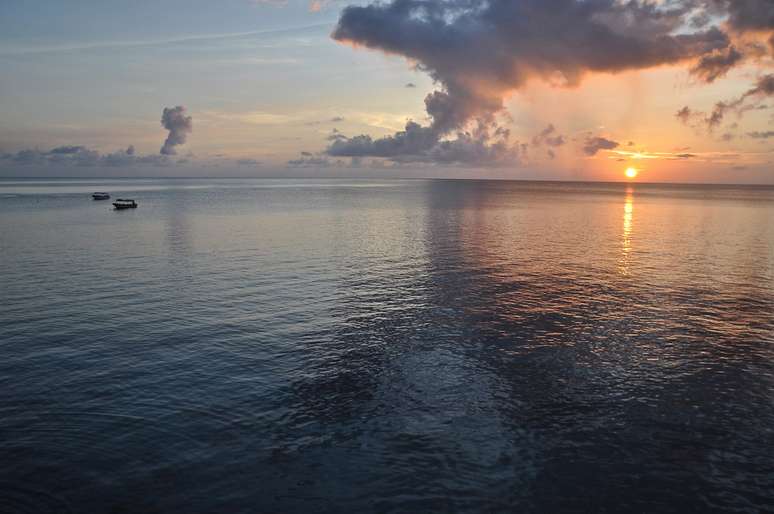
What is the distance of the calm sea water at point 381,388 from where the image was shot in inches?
988

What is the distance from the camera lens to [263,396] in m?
34.1

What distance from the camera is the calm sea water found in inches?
988

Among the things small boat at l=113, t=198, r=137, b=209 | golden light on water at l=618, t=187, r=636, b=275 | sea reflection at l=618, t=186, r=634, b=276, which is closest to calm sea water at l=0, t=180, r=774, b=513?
sea reflection at l=618, t=186, r=634, b=276

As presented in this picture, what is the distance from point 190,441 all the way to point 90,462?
15.5 feet

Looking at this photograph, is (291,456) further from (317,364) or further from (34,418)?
(34,418)

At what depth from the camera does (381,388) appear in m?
35.9

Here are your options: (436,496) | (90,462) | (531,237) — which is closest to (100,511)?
(90,462)

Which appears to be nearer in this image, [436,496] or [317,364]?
[436,496]

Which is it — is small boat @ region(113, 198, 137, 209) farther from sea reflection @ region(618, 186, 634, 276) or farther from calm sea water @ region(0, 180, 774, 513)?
sea reflection @ region(618, 186, 634, 276)

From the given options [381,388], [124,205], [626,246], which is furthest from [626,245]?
[124,205]

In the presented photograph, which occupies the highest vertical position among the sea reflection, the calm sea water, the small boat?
the small boat

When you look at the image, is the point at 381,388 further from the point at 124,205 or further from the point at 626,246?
the point at 124,205

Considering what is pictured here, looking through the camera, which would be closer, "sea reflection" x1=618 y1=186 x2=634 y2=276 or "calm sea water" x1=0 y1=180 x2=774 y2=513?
"calm sea water" x1=0 y1=180 x2=774 y2=513

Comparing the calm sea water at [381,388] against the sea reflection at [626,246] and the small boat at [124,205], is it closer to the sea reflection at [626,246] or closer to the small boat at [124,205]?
the sea reflection at [626,246]
